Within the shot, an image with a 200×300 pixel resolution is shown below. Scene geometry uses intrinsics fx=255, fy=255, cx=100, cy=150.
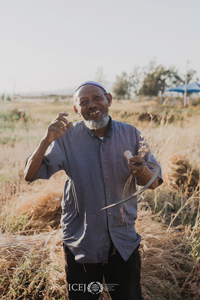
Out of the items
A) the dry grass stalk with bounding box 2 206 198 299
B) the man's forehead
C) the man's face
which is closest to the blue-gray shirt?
the man's face

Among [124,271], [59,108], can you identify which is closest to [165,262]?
[124,271]

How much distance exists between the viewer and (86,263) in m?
1.81

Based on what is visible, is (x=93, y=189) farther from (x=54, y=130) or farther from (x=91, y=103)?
(x=91, y=103)

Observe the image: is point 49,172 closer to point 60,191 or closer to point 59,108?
point 60,191

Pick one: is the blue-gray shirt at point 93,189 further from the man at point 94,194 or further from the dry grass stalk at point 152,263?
the dry grass stalk at point 152,263

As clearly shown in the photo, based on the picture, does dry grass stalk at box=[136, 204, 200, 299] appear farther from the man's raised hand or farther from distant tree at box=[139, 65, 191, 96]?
distant tree at box=[139, 65, 191, 96]

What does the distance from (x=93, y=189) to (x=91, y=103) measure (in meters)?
0.63

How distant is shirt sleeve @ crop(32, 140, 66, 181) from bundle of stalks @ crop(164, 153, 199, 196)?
3.07 meters

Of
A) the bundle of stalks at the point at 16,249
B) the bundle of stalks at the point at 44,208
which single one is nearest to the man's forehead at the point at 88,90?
the bundle of stalks at the point at 16,249

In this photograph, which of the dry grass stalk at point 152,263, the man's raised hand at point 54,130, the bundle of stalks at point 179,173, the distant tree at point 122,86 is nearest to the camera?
the man's raised hand at point 54,130

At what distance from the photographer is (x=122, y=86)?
29828mm

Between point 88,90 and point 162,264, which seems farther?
point 162,264

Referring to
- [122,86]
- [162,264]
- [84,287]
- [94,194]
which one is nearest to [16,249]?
[84,287]

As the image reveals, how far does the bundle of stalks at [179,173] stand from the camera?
445 cm
